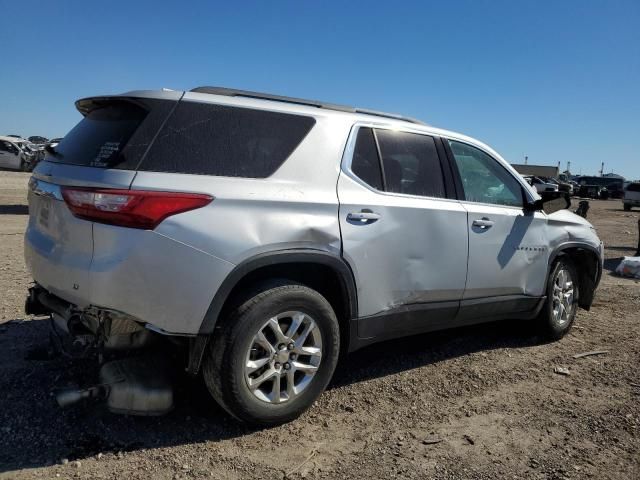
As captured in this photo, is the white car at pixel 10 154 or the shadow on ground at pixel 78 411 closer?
the shadow on ground at pixel 78 411

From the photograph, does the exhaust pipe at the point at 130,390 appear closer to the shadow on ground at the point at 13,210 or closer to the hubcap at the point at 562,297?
the hubcap at the point at 562,297

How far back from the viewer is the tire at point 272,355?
303cm

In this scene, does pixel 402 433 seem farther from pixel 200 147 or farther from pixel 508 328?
pixel 508 328

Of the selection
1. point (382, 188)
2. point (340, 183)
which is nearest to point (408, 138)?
point (382, 188)

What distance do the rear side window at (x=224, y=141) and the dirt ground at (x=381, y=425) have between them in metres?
Answer: 1.54

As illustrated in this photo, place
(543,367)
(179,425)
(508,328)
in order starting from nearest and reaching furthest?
(179,425) < (543,367) < (508,328)

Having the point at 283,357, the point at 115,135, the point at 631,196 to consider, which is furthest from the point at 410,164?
the point at 631,196

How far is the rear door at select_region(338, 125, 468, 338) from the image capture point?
3543 millimetres

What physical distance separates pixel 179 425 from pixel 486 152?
3205mm

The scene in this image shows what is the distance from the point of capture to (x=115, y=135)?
10.2 ft

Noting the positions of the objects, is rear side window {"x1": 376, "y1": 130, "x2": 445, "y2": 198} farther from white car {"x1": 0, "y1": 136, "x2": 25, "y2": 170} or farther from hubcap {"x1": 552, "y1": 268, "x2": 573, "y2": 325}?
white car {"x1": 0, "y1": 136, "x2": 25, "y2": 170}

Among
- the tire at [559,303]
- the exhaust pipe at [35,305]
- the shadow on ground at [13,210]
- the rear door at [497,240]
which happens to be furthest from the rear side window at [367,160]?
the shadow on ground at [13,210]

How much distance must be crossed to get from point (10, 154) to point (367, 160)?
95.6ft

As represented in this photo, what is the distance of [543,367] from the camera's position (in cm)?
461
